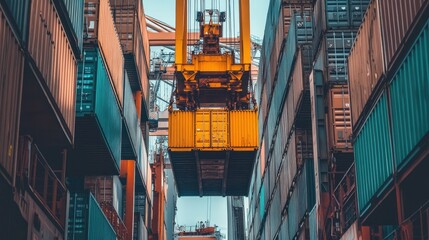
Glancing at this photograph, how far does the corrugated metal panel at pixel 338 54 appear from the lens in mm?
26781

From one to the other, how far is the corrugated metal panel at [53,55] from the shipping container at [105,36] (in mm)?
5113

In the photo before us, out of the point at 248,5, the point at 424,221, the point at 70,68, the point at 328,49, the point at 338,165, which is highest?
the point at 248,5

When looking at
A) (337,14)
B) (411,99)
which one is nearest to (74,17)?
(411,99)

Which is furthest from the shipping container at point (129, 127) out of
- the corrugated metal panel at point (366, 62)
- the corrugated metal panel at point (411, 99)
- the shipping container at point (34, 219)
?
the corrugated metal panel at point (411, 99)

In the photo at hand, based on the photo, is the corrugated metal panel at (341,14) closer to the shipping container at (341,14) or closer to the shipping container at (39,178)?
the shipping container at (341,14)

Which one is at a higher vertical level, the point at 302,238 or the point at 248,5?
the point at 248,5

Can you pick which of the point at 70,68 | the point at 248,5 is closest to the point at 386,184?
the point at 70,68

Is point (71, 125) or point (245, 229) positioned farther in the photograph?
point (245, 229)

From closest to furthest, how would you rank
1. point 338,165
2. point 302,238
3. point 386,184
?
point 386,184 → point 338,165 → point 302,238

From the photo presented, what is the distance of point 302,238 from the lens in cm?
2964

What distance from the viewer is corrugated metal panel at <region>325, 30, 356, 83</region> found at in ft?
87.9

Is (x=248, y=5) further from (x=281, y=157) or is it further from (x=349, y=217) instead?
(x=349, y=217)

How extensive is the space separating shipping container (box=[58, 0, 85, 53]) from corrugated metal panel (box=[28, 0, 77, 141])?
420mm

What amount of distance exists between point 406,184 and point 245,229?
56.4 m
